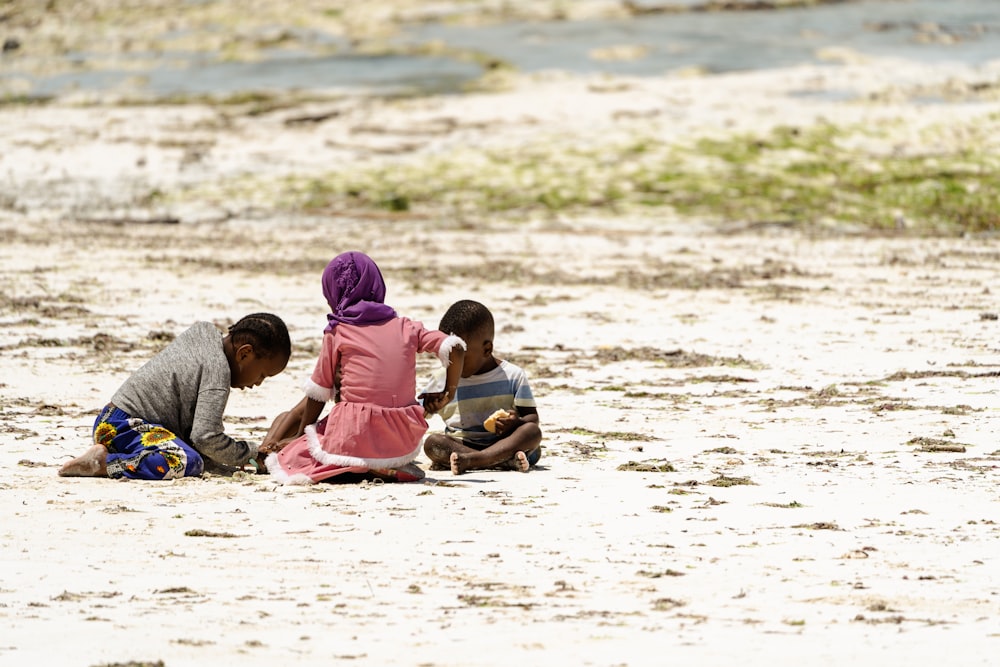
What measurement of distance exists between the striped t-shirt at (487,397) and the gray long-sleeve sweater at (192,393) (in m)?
0.96

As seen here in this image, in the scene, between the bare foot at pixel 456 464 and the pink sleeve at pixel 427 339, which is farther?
the bare foot at pixel 456 464

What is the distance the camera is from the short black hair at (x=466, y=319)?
6160 mm

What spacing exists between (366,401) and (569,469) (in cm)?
100

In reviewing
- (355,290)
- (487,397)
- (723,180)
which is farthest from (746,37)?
(355,290)

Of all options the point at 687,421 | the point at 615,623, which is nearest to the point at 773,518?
the point at 615,623

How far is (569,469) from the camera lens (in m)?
6.45

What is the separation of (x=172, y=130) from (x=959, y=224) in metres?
12.0

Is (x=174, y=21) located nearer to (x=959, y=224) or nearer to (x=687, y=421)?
(x=959, y=224)

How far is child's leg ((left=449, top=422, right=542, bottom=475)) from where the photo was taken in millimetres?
6336

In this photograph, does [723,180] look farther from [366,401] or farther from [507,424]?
[366,401]

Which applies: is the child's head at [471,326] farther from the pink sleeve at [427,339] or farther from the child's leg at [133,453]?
the child's leg at [133,453]

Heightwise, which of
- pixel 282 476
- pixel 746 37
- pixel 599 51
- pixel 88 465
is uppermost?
pixel 746 37

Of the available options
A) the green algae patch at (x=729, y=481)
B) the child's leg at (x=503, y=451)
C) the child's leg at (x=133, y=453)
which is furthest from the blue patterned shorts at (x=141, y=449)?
the green algae patch at (x=729, y=481)

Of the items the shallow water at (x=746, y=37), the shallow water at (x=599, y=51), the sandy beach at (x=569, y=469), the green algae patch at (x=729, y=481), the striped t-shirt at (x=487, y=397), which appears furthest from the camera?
the shallow water at (x=746, y=37)
